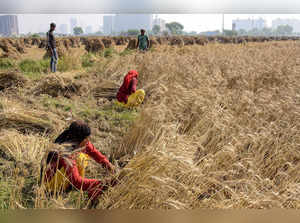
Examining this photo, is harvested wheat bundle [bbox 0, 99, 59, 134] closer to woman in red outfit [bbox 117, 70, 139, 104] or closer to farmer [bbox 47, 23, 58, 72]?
woman in red outfit [bbox 117, 70, 139, 104]

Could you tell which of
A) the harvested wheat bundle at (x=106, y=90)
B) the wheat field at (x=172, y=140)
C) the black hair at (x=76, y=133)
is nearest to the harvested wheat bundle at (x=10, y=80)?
the wheat field at (x=172, y=140)

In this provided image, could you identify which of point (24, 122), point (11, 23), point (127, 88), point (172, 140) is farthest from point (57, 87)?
point (172, 140)

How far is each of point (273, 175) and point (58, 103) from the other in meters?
3.32

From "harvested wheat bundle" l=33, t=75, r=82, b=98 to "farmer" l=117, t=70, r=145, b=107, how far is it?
122 cm

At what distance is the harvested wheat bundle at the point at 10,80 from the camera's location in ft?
17.4


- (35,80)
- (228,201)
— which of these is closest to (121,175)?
(228,201)

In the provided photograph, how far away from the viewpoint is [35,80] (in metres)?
5.96

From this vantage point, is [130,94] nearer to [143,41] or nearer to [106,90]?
[106,90]

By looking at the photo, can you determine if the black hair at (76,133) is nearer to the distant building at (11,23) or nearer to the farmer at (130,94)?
the distant building at (11,23)

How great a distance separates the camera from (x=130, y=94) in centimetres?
452

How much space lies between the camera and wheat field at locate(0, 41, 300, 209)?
1621mm

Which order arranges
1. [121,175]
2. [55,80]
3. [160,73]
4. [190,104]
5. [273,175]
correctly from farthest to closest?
[160,73] → [55,80] → [190,104] → [273,175] → [121,175]

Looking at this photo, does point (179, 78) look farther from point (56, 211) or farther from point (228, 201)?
point (56, 211)

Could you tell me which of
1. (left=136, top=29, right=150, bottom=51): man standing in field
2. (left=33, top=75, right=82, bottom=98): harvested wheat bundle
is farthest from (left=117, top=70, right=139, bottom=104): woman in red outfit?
(left=136, top=29, right=150, bottom=51): man standing in field
